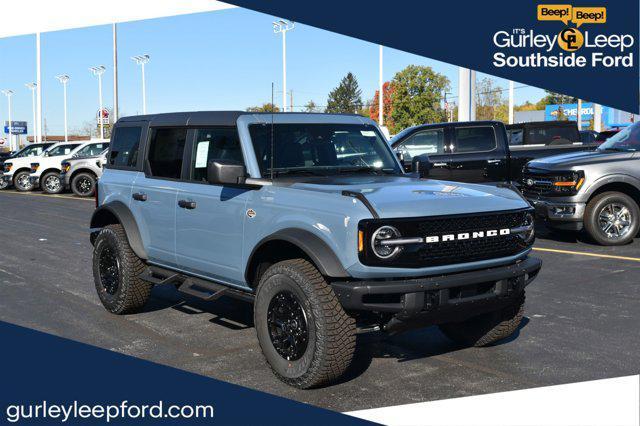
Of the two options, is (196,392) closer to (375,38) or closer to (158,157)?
(158,157)

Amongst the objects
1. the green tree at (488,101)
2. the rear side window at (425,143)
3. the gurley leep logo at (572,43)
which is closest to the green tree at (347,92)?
the green tree at (488,101)

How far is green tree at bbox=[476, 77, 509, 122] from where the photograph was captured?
8750 cm

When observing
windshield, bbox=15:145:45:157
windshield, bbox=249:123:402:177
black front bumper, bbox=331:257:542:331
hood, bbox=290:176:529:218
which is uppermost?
windshield, bbox=15:145:45:157

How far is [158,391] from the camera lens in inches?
194

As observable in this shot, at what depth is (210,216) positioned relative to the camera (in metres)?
5.88

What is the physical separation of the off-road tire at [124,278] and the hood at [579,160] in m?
7.08

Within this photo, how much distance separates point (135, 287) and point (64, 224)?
9169mm

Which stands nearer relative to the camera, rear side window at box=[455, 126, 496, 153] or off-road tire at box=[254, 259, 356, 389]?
off-road tire at box=[254, 259, 356, 389]

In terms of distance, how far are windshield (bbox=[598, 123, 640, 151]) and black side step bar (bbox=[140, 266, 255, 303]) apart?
842 cm

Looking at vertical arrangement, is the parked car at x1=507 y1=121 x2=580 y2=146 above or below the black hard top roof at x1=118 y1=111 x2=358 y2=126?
above

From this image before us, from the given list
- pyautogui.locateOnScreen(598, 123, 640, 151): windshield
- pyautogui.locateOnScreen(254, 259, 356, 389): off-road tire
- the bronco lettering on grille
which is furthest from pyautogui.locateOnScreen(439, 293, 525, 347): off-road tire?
pyautogui.locateOnScreen(598, 123, 640, 151): windshield

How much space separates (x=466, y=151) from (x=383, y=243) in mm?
9881

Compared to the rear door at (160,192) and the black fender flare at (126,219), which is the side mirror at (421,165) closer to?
the rear door at (160,192)

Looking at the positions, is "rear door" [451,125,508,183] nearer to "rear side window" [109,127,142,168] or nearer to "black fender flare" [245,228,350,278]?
"rear side window" [109,127,142,168]
